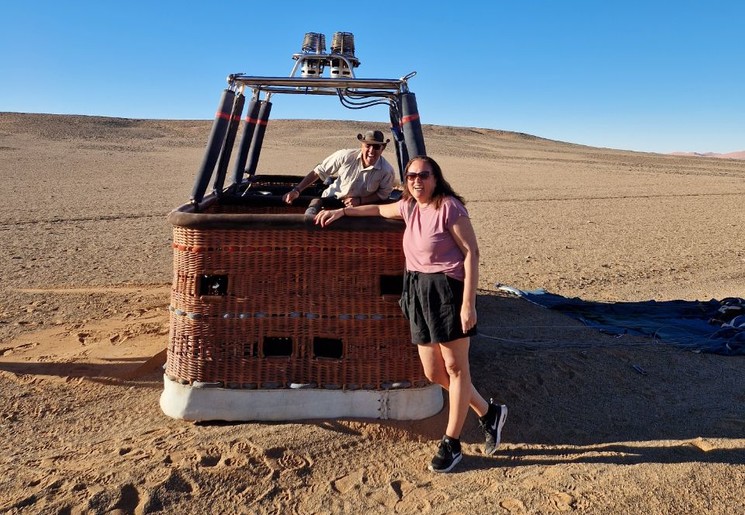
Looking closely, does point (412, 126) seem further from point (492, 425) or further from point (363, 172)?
point (492, 425)

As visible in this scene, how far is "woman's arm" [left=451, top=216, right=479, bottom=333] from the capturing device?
3557 millimetres

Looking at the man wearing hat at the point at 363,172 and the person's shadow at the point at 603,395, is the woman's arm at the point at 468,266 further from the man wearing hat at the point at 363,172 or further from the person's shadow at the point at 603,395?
the man wearing hat at the point at 363,172

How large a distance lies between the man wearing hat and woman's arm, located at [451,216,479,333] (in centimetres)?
165

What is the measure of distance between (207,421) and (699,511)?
2587mm

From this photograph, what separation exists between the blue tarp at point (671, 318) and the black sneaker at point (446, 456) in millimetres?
3175

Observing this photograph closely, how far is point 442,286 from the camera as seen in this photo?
365 centimetres

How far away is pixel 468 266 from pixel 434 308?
290 millimetres

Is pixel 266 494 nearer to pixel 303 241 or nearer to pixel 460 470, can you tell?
pixel 460 470

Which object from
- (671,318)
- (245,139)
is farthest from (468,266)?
(671,318)

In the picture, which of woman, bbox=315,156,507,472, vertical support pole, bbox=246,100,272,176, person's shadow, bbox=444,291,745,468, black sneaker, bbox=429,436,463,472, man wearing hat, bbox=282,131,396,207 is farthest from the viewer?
vertical support pole, bbox=246,100,272,176

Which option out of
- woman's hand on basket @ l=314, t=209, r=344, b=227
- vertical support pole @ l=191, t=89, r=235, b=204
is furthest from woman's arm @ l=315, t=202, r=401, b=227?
vertical support pole @ l=191, t=89, r=235, b=204

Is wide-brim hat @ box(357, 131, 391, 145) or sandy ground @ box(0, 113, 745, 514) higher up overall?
wide-brim hat @ box(357, 131, 391, 145)

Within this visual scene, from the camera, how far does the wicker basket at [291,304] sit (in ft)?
13.4

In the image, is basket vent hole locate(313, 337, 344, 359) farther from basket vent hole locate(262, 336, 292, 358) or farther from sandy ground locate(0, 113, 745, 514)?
sandy ground locate(0, 113, 745, 514)
